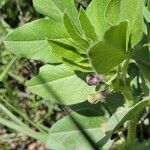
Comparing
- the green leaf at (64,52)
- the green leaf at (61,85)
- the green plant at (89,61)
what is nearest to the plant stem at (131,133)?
the green plant at (89,61)

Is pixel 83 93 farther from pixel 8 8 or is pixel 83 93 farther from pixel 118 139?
pixel 8 8

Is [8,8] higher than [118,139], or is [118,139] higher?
[8,8]

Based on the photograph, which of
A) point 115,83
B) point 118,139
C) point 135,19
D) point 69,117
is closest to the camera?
point 135,19

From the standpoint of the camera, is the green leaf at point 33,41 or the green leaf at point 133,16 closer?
the green leaf at point 133,16

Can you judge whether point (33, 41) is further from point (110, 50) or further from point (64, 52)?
point (110, 50)

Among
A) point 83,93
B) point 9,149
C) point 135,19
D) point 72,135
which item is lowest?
point 9,149

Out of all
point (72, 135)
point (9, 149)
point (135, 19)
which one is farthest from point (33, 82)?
point (9, 149)

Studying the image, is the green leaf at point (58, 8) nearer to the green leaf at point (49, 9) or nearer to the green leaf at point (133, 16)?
the green leaf at point (49, 9)
